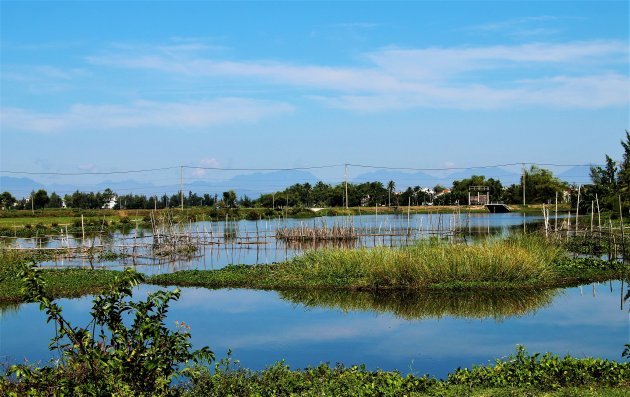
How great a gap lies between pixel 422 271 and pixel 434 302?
5.03 ft

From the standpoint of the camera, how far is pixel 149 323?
541cm

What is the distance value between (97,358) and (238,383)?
265cm

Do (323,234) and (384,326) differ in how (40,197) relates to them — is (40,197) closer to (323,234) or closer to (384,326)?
(323,234)

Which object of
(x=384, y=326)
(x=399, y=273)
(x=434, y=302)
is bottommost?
(x=384, y=326)

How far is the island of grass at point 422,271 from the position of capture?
1576 centimetres

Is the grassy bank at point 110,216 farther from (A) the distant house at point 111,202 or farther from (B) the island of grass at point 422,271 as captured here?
(B) the island of grass at point 422,271

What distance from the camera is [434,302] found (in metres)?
14.3

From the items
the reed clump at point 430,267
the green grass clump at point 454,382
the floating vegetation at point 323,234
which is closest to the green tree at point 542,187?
the floating vegetation at point 323,234

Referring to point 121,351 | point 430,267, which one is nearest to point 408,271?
point 430,267

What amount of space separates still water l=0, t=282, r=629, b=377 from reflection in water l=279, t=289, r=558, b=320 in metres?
0.02

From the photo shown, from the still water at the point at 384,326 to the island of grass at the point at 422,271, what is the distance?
0.57 meters

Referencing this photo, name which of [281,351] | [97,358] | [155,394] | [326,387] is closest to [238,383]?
[326,387]

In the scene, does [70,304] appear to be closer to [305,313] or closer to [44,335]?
[44,335]

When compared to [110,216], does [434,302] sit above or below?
below
